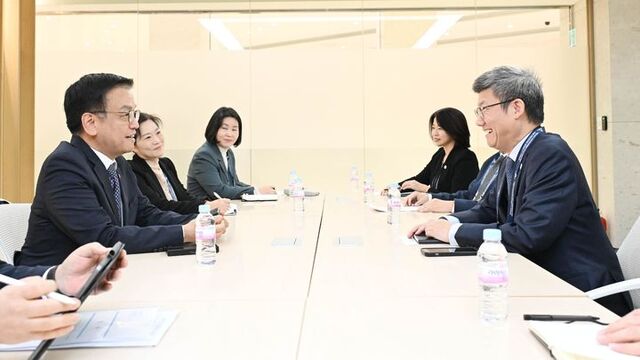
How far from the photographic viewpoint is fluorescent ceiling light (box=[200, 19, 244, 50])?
555 cm

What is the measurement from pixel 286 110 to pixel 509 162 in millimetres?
3855

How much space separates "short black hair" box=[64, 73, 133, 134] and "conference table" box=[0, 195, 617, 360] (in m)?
0.63

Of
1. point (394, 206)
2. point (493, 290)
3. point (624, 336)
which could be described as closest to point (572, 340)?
point (624, 336)

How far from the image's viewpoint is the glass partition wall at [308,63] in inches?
217

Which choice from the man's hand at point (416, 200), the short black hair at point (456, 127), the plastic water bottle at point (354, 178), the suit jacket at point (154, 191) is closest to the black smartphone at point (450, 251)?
the man's hand at point (416, 200)

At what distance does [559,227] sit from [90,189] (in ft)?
5.41

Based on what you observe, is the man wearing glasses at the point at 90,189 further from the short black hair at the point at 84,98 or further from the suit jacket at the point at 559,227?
the suit jacket at the point at 559,227

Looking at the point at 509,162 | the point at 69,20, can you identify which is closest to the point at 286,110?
the point at 69,20

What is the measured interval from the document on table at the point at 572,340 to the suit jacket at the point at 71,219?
1263mm

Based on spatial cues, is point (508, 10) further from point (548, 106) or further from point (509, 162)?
point (509, 162)

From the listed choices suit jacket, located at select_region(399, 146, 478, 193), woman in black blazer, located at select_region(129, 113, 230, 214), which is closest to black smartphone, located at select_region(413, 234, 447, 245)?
woman in black blazer, located at select_region(129, 113, 230, 214)

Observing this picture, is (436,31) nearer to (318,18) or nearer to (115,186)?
(318,18)

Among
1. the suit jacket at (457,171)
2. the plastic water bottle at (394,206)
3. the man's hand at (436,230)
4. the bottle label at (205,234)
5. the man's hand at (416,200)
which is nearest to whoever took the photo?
the bottle label at (205,234)

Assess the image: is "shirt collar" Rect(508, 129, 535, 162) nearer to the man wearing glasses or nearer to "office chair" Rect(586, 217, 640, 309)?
"office chair" Rect(586, 217, 640, 309)
